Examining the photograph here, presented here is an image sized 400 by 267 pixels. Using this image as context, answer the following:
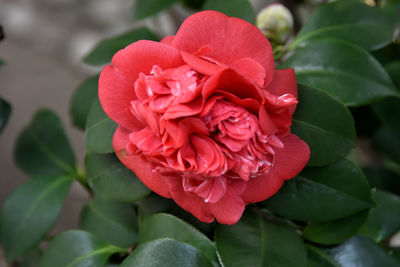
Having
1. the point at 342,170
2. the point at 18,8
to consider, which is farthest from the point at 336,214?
the point at 18,8

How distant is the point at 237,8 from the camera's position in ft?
1.94

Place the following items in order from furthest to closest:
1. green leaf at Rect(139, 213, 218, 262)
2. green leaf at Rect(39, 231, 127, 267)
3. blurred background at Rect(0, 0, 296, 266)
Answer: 1. blurred background at Rect(0, 0, 296, 266)
2. green leaf at Rect(39, 231, 127, 267)
3. green leaf at Rect(139, 213, 218, 262)

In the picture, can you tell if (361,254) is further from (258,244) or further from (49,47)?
(49,47)

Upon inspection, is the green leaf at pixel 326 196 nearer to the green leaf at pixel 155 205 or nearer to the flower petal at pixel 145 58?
the green leaf at pixel 155 205

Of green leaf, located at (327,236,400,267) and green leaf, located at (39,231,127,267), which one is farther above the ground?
green leaf, located at (39,231,127,267)

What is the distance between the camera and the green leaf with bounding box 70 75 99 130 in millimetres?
741

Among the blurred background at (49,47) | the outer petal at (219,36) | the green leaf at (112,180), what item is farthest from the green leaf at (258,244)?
the blurred background at (49,47)

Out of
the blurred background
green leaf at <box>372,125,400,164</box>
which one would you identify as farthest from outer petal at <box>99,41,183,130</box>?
the blurred background

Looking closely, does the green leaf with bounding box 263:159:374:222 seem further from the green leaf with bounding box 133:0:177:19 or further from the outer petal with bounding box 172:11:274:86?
the green leaf with bounding box 133:0:177:19

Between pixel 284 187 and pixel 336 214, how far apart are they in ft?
0.26

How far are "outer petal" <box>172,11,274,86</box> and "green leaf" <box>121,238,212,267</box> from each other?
0.75 feet

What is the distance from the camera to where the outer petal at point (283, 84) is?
0.43 m

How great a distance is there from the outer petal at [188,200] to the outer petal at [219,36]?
151 millimetres

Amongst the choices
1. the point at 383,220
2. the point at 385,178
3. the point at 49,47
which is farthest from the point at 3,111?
the point at 49,47
